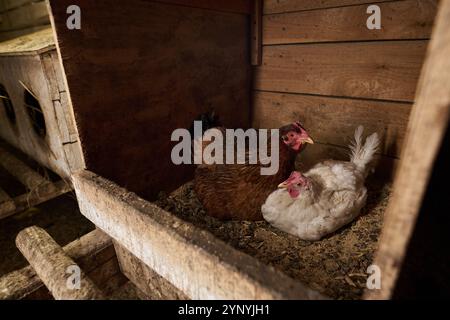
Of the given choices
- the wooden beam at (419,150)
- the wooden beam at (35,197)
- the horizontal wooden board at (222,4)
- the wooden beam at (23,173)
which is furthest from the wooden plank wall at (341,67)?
the wooden beam at (23,173)

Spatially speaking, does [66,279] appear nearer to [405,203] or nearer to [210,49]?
[405,203]

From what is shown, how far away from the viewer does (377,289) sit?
481 millimetres

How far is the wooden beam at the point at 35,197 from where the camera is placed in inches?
51.1

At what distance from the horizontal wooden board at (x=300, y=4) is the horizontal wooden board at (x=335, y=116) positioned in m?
0.50

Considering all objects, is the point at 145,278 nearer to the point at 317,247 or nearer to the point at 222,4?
the point at 317,247

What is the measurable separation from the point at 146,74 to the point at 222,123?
667mm

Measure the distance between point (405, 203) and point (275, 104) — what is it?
4.73ft

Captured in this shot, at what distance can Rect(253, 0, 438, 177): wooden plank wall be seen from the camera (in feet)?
3.98

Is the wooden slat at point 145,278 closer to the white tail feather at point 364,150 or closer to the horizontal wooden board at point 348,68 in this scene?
the white tail feather at point 364,150

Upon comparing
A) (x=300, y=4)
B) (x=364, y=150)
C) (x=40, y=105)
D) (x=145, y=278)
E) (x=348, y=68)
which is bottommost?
(x=145, y=278)

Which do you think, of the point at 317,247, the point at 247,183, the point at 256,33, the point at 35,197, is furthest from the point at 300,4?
the point at 35,197

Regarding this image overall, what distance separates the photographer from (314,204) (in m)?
1.09

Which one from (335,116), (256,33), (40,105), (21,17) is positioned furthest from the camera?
(21,17)

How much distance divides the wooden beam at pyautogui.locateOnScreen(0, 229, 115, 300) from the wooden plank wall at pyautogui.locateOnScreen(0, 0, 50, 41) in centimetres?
228
